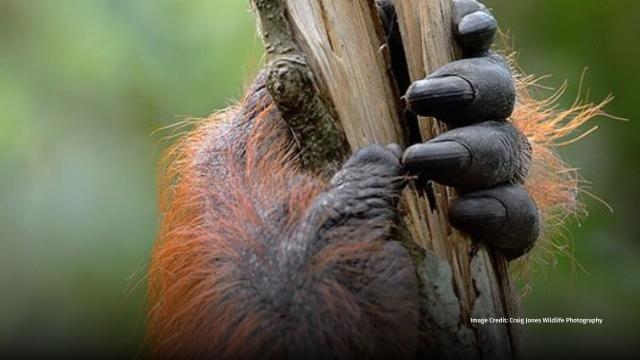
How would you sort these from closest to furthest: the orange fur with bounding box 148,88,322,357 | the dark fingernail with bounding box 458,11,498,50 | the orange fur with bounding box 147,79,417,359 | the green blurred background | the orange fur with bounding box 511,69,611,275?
1. the orange fur with bounding box 147,79,417,359
2. the orange fur with bounding box 148,88,322,357
3. the dark fingernail with bounding box 458,11,498,50
4. the orange fur with bounding box 511,69,611,275
5. the green blurred background

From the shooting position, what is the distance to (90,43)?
2.98 metres

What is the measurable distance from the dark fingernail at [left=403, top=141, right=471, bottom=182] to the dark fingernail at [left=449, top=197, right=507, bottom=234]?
0.07 metres

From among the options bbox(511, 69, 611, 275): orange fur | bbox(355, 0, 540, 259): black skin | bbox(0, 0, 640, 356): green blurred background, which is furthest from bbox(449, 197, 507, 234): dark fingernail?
bbox(0, 0, 640, 356): green blurred background

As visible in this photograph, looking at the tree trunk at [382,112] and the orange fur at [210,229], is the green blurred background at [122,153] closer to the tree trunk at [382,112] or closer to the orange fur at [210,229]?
the orange fur at [210,229]

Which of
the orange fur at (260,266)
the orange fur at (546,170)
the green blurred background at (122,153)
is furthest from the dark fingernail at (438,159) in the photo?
the green blurred background at (122,153)

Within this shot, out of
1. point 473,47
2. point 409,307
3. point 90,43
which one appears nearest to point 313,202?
point 409,307

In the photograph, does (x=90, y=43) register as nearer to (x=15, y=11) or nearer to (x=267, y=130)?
(x=15, y=11)

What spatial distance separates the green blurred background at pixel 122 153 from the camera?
2982 mm

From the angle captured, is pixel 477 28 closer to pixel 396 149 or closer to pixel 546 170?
pixel 396 149

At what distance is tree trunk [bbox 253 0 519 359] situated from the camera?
1.78 meters

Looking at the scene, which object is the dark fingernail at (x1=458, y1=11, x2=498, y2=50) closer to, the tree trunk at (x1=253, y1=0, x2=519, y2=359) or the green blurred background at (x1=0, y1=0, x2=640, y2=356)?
the tree trunk at (x1=253, y1=0, x2=519, y2=359)

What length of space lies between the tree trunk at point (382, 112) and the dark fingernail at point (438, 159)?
10 centimetres

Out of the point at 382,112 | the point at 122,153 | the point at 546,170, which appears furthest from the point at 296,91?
the point at 122,153

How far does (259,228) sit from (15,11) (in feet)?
6.21
